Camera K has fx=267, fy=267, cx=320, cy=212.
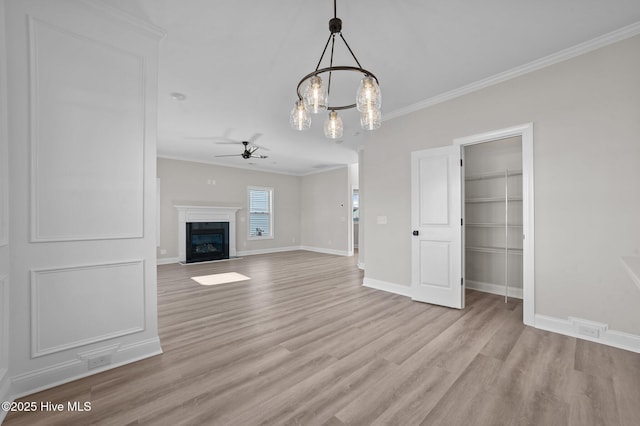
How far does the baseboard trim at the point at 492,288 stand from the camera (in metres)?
3.84

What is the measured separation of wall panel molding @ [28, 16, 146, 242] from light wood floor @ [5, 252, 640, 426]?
1.16 m

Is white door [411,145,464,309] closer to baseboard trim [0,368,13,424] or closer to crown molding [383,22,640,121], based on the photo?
crown molding [383,22,640,121]

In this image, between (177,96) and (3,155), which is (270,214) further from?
(3,155)

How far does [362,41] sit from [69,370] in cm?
359

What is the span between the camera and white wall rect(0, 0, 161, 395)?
5.90ft

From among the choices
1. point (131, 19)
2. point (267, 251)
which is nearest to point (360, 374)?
point (131, 19)

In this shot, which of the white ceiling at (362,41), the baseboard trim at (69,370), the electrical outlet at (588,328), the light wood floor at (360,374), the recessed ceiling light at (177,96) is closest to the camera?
the light wood floor at (360,374)

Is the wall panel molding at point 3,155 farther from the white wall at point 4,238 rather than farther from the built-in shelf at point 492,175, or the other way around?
the built-in shelf at point 492,175

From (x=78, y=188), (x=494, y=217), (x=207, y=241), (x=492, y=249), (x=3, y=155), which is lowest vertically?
(x=207, y=241)

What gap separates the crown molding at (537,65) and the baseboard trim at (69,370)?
423 cm

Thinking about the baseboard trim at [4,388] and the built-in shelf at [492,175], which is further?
the built-in shelf at [492,175]

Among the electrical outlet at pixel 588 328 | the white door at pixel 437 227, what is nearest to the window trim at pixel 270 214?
the white door at pixel 437 227

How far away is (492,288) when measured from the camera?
4125mm

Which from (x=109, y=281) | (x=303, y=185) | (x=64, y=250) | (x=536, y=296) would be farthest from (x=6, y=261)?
(x=303, y=185)
